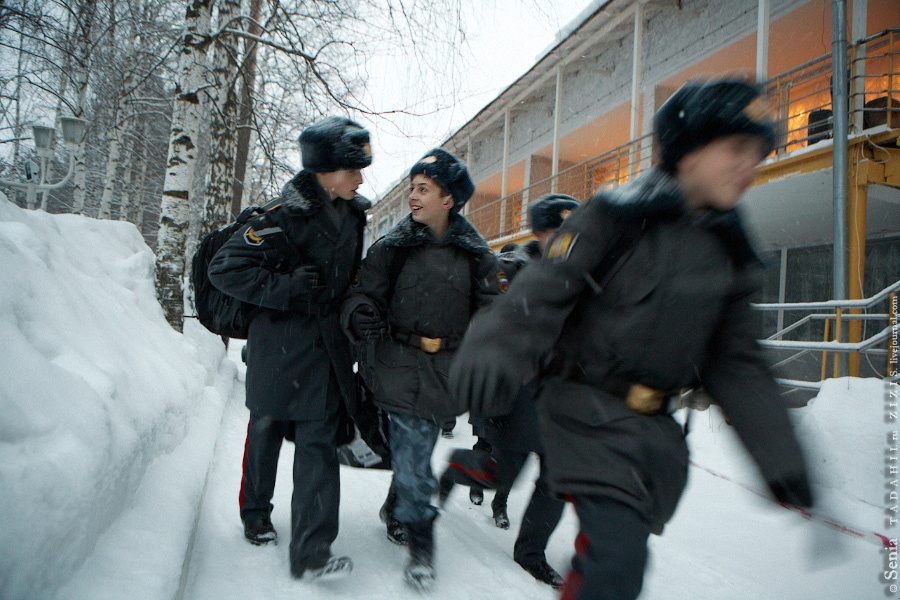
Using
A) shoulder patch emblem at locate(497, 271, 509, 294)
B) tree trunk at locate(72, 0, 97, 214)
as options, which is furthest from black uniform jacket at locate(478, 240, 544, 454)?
tree trunk at locate(72, 0, 97, 214)

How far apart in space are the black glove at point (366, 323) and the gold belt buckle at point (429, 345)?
198mm

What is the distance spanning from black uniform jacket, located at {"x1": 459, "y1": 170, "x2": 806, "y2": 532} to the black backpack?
1.57m

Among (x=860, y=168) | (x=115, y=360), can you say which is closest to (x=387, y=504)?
(x=115, y=360)

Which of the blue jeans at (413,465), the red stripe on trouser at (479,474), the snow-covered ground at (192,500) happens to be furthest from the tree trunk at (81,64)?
the red stripe on trouser at (479,474)

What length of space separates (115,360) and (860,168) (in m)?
7.28

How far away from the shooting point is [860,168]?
19.7 feet

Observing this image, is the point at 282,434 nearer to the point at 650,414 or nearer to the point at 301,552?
the point at 301,552

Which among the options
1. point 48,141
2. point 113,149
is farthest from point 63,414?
point 113,149

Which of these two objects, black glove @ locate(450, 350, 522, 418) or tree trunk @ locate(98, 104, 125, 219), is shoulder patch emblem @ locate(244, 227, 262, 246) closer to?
black glove @ locate(450, 350, 522, 418)

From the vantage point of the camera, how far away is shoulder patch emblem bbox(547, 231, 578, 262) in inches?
53.8

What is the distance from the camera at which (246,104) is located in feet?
30.3

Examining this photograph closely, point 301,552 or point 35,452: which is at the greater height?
point 35,452

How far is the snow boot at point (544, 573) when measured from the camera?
237 centimetres

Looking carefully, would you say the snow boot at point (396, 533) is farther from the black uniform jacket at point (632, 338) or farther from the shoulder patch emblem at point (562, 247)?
the shoulder patch emblem at point (562, 247)
